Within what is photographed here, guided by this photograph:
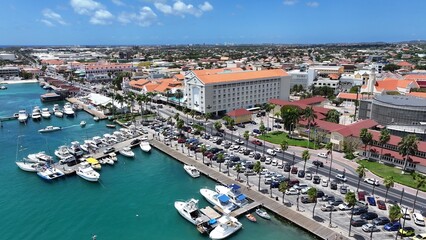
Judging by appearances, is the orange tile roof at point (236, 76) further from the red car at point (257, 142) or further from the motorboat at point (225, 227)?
the motorboat at point (225, 227)

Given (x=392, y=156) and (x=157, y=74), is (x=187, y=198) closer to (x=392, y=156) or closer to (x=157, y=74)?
(x=392, y=156)

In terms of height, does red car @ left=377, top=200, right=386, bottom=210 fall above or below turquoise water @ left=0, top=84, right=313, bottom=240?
above

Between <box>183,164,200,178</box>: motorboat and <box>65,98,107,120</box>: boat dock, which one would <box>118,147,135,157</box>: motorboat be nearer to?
<box>183,164,200,178</box>: motorboat

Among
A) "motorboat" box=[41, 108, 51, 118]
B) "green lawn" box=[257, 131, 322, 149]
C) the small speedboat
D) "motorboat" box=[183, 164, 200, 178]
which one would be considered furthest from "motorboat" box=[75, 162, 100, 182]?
"motorboat" box=[41, 108, 51, 118]

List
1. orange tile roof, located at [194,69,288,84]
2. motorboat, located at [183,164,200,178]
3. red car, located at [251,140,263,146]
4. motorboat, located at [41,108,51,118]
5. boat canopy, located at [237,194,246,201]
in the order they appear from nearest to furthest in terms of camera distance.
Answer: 1. boat canopy, located at [237,194,246,201]
2. motorboat, located at [183,164,200,178]
3. red car, located at [251,140,263,146]
4. orange tile roof, located at [194,69,288,84]
5. motorboat, located at [41,108,51,118]

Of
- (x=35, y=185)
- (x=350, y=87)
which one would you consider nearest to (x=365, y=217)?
(x=35, y=185)

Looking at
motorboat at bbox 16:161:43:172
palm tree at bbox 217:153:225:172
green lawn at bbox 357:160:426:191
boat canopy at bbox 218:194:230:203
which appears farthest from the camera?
motorboat at bbox 16:161:43:172

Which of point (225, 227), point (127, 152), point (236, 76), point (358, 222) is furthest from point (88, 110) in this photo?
point (358, 222)

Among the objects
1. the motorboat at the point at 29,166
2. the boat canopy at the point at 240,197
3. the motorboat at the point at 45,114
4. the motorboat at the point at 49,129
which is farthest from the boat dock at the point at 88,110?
the boat canopy at the point at 240,197
